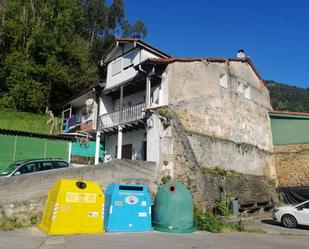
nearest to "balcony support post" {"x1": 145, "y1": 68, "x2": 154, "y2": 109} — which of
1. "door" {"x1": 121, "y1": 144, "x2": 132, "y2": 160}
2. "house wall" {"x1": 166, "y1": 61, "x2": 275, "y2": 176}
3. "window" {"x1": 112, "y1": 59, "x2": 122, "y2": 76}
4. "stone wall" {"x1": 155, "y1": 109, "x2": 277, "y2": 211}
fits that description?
"house wall" {"x1": 166, "y1": 61, "x2": 275, "y2": 176}

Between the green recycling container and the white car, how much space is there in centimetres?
677

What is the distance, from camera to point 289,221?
14828mm

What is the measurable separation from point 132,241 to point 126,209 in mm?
1771

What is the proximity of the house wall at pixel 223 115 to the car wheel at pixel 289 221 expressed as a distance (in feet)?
15.4

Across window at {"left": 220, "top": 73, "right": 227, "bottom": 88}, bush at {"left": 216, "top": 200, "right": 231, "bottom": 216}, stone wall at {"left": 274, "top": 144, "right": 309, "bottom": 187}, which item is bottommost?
bush at {"left": 216, "top": 200, "right": 231, "bottom": 216}

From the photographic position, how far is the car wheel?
14727 millimetres

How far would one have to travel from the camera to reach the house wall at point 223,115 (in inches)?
692

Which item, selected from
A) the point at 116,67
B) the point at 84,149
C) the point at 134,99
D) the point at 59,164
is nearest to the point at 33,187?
the point at 59,164

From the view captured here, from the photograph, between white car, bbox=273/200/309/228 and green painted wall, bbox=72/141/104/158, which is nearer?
white car, bbox=273/200/309/228

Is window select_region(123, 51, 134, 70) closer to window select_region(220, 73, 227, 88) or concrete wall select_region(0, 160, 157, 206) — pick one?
window select_region(220, 73, 227, 88)

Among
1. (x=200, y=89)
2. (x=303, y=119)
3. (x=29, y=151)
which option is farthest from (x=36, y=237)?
(x=303, y=119)

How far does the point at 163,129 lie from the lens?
16109 mm

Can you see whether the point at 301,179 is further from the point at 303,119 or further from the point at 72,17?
the point at 72,17

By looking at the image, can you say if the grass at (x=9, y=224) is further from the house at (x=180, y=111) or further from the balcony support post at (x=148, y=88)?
the balcony support post at (x=148, y=88)
